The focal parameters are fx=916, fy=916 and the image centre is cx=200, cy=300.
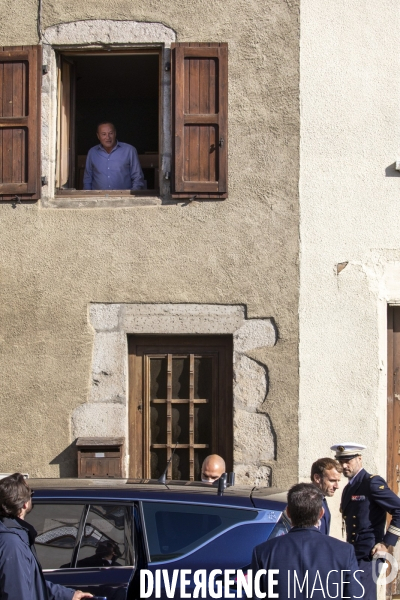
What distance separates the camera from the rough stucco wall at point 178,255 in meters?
8.21

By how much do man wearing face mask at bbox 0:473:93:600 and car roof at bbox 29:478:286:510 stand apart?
0.60 meters

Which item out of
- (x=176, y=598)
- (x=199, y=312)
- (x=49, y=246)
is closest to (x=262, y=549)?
(x=176, y=598)

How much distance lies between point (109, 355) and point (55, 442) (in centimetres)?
91

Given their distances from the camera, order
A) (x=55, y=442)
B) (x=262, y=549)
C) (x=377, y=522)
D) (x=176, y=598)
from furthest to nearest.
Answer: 1. (x=55, y=442)
2. (x=377, y=522)
3. (x=176, y=598)
4. (x=262, y=549)

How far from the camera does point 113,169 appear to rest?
906 centimetres

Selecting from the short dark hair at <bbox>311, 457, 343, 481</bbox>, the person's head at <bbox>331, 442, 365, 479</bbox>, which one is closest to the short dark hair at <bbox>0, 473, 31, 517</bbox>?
the short dark hair at <bbox>311, 457, 343, 481</bbox>

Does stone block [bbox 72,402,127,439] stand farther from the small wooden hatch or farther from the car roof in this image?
the car roof

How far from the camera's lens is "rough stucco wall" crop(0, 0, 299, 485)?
8.21 metres

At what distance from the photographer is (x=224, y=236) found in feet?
27.2

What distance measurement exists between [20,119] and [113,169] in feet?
3.54

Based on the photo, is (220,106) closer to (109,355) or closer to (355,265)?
(355,265)

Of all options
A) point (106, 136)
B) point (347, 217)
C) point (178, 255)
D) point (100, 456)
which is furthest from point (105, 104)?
point (100, 456)

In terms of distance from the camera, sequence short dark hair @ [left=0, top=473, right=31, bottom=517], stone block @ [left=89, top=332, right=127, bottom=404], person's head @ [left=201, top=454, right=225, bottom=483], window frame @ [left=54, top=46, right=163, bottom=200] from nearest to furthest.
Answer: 1. short dark hair @ [left=0, top=473, right=31, bottom=517]
2. person's head @ [left=201, top=454, right=225, bottom=483]
3. stone block @ [left=89, top=332, right=127, bottom=404]
4. window frame @ [left=54, top=46, right=163, bottom=200]

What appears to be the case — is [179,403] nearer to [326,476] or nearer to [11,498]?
[326,476]
